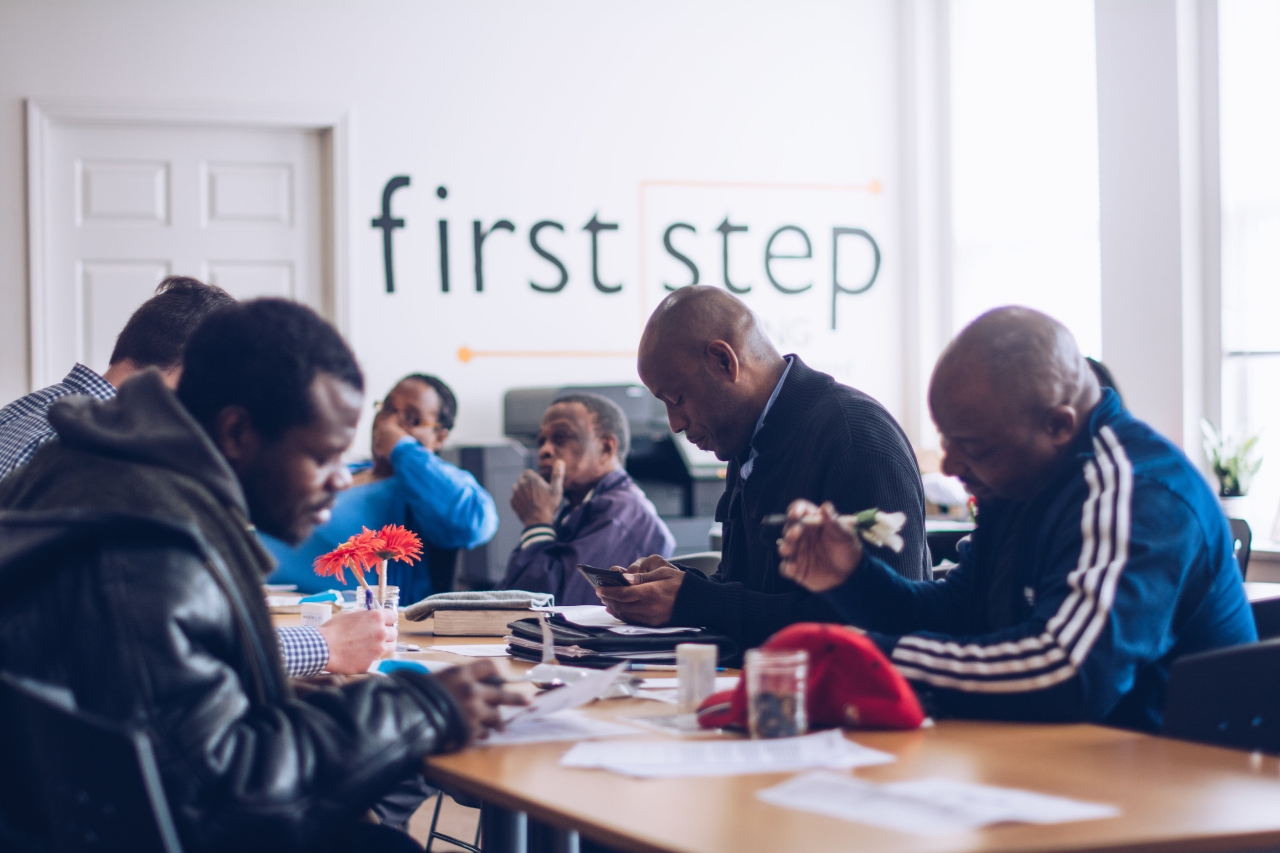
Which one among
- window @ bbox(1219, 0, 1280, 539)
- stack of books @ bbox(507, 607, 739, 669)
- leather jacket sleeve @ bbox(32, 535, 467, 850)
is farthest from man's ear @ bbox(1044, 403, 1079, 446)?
window @ bbox(1219, 0, 1280, 539)

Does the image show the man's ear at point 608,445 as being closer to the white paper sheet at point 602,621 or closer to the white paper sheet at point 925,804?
the white paper sheet at point 602,621

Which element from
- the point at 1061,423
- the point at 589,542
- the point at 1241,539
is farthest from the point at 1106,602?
the point at 1241,539

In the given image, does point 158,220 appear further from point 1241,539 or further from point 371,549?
point 1241,539

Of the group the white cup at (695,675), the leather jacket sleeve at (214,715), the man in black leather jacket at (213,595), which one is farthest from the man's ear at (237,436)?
the white cup at (695,675)

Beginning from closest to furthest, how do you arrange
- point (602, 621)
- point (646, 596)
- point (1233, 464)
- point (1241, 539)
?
point (646, 596), point (602, 621), point (1241, 539), point (1233, 464)

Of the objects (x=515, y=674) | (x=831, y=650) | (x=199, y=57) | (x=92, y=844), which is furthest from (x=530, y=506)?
(x=199, y=57)

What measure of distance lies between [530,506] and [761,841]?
2.57m

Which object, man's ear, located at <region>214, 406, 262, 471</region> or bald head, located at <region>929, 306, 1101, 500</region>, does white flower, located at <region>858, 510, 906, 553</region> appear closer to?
bald head, located at <region>929, 306, 1101, 500</region>

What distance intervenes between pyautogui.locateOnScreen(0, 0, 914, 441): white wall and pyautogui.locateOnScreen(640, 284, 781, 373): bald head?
3309 millimetres

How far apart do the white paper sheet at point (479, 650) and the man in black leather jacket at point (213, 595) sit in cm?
71

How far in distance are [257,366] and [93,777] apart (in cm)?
49

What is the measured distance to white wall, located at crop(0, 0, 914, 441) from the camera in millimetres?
5320

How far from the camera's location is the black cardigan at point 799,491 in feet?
6.54

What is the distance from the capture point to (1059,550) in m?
1.54
